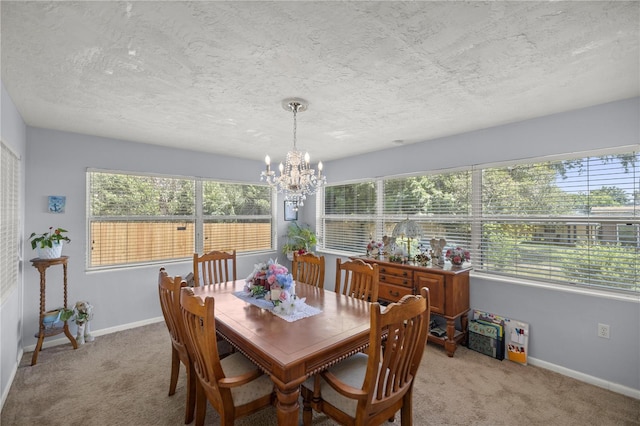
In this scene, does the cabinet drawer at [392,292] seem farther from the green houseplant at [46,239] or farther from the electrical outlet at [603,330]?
the green houseplant at [46,239]

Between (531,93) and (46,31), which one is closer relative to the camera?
(46,31)

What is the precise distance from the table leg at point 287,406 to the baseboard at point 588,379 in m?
2.73

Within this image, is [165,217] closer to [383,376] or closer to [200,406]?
[200,406]

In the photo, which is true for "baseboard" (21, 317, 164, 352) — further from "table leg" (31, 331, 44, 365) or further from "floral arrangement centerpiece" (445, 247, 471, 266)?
"floral arrangement centerpiece" (445, 247, 471, 266)

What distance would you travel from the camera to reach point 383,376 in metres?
1.46

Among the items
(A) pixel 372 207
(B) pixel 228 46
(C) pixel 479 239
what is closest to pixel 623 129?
(C) pixel 479 239

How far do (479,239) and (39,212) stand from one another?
506cm

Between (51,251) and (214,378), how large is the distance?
2.76m

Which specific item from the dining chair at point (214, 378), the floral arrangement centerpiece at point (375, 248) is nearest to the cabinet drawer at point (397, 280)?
the floral arrangement centerpiece at point (375, 248)

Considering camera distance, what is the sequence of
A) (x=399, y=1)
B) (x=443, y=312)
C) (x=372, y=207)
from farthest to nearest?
(x=372, y=207) < (x=443, y=312) < (x=399, y=1)

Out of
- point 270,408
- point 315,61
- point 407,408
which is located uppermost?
point 315,61

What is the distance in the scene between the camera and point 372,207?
4.66 m

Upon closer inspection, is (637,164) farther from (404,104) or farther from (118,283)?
(118,283)

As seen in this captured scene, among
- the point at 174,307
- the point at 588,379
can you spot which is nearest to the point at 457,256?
the point at 588,379
